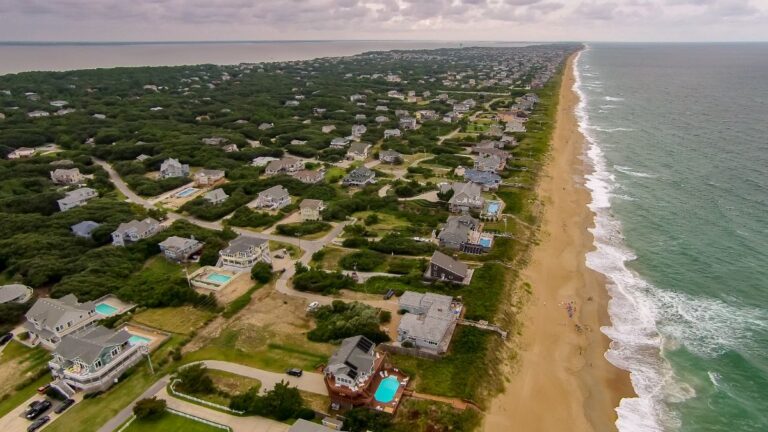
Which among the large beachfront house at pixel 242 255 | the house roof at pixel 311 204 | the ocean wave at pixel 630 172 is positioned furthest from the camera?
the ocean wave at pixel 630 172

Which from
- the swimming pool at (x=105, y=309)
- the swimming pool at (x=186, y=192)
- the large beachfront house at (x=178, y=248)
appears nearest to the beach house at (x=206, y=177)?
the swimming pool at (x=186, y=192)

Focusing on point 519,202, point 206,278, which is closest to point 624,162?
point 519,202

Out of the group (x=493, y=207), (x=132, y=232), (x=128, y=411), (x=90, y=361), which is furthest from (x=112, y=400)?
(x=493, y=207)

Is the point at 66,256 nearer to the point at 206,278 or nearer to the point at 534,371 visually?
the point at 206,278

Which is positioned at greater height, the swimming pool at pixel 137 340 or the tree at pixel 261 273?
the tree at pixel 261 273

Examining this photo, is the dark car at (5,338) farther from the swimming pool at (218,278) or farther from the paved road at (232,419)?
the paved road at (232,419)

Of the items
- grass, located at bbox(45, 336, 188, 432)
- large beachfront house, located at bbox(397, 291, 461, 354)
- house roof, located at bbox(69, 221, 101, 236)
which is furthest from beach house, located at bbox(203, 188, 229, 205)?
large beachfront house, located at bbox(397, 291, 461, 354)

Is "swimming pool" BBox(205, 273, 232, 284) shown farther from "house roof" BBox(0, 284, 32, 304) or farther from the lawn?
"house roof" BBox(0, 284, 32, 304)
